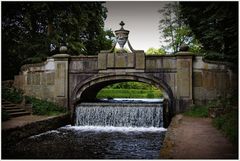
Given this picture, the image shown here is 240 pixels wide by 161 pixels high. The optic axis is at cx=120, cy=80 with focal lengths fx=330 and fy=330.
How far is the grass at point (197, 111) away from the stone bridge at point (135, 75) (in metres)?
0.32

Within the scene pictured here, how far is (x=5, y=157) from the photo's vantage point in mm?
8711

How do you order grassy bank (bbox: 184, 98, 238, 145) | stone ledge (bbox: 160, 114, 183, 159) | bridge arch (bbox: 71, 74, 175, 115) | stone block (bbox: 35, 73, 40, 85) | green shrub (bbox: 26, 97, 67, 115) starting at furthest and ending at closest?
stone block (bbox: 35, 73, 40, 85) < bridge arch (bbox: 71, 74, 175, 115) < green shrub (bbox: 26, 97, 67, 115) < grassy bank (bbox: 184, 98, 238, 145) < stone ledge (bbox: 160, 114, 183, 159)

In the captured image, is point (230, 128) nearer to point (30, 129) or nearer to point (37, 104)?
point (30, 129)

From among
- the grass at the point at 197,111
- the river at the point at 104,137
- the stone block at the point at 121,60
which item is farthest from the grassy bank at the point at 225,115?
the stone block at the point at 121,60

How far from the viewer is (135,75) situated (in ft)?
51.5

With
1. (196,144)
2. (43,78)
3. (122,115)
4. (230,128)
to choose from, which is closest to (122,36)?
(122,115)

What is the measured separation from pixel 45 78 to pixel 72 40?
18.6 feet

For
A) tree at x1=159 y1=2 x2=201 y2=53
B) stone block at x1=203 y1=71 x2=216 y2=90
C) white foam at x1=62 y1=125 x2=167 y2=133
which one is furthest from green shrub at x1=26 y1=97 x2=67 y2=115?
tree at x1=159 y1=2 x2=201 y2=53

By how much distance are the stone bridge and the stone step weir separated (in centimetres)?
214

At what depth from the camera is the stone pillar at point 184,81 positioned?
49.6 ft

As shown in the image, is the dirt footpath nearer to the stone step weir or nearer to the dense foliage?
the stone step weir

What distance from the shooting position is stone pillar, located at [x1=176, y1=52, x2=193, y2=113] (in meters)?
15.1

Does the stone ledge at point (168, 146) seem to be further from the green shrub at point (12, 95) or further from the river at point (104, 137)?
the green shrub at point (12, 95)

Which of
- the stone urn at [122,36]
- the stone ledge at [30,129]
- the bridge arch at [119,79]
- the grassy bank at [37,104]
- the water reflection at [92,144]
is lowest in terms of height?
the water reflection at [92,144]
